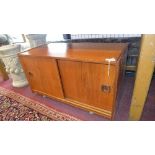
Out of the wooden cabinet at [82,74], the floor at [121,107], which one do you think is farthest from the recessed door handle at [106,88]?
the floor at [121,107]

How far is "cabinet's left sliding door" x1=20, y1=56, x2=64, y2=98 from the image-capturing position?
1206 millimetres

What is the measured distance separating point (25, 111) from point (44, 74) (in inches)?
18.1

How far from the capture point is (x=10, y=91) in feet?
5.90

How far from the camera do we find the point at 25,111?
1421 millimetres

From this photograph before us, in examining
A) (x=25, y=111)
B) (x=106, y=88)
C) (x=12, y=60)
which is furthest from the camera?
(x=12, y=60)

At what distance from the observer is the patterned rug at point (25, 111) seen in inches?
51.7

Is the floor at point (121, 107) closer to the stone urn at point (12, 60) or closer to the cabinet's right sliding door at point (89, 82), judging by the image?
the cabinet's right sliding door at point (89, 82)

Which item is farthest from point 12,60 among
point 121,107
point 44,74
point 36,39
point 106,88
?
point 121,107

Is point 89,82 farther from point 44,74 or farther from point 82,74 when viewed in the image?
point 44,74
